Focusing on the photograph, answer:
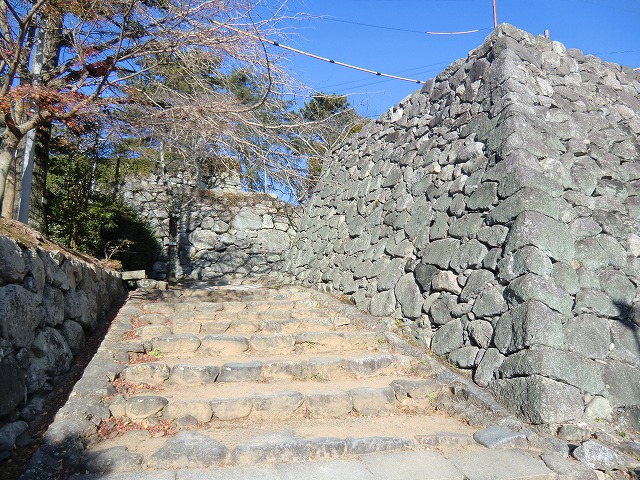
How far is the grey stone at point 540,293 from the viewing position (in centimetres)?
362

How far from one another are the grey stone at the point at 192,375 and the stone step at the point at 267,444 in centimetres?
62

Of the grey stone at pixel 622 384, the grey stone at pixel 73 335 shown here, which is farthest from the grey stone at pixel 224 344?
the grey stone at pixel 622 384

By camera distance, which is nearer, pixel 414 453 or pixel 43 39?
pixel 414 453

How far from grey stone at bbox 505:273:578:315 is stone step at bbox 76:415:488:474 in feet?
3.46

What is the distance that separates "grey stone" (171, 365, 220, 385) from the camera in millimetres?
3859

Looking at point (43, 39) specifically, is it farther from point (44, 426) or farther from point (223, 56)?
point (44, 426)

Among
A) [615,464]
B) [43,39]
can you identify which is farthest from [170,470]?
[43,39]

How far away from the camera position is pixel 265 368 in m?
4.06

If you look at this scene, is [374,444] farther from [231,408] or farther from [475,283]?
[475,283]

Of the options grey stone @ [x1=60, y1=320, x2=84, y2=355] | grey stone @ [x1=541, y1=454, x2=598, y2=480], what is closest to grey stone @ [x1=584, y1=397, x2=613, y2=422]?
grey stone @ [x1=541, y1=454, x2=598, y2=480]

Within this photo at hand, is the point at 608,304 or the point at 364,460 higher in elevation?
the point at 608,304

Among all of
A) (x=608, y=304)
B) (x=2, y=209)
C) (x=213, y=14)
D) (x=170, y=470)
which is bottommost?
(x=170, y=470)

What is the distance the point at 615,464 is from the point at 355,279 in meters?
3.81

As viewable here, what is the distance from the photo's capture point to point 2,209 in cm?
524
